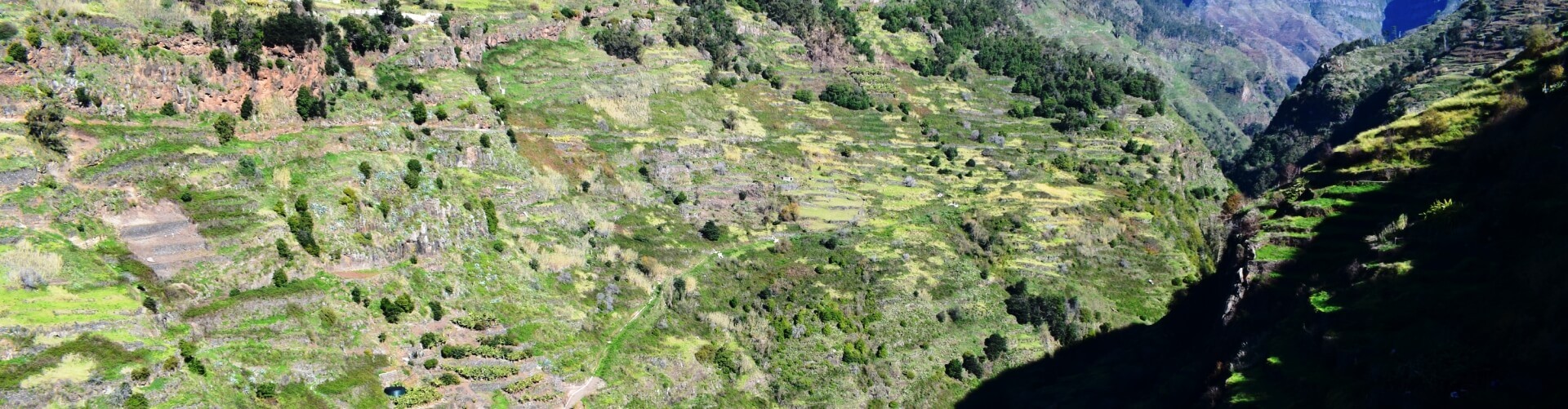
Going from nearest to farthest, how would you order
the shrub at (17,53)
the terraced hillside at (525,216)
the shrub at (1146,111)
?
1. the terraced hillside at (525,216)
2. the shrub at (17,53)
3. the shrub at (1146,111)

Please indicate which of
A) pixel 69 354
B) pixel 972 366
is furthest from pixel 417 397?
pixel 972 366

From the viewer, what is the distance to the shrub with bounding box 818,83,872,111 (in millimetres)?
128125

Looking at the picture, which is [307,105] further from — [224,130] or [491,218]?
[491,218]

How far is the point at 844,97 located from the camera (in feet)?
421

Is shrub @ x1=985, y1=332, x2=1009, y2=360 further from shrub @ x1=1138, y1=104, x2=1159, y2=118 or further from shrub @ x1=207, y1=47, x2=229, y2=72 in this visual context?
shrub @ x1=1138, y1=104, x2=1159, y2=118

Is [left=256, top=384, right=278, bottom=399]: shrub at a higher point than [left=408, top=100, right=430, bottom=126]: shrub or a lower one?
lower

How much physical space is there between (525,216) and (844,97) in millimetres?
57862

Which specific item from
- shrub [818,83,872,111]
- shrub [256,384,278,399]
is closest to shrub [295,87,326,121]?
shrub [256,384,278,399]

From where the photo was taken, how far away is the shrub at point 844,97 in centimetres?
12812

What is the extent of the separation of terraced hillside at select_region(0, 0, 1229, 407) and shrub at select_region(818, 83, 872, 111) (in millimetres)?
372

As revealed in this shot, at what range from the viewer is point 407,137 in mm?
76812

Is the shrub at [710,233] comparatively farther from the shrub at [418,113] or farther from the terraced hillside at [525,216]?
the shrub at [418,113]

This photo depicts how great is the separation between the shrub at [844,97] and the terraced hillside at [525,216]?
37 centimetres

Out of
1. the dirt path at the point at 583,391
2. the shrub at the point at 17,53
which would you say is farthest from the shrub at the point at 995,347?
the shrub at the point at 17,53
